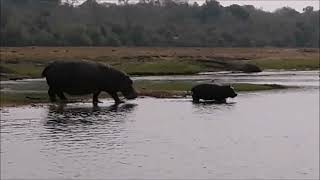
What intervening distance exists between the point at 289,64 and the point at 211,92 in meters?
49.4

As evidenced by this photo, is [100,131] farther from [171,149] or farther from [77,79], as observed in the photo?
[77,79]

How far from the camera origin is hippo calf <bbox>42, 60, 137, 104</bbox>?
34.1m

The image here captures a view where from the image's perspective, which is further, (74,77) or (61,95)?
(61,95)

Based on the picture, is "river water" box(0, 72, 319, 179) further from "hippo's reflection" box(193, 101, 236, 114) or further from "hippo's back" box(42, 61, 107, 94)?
"hippo's back" box(42, 61, 107, 94)

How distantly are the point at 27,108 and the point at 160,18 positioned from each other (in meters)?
146

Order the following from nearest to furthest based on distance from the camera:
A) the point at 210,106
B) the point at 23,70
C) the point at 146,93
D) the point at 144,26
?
the point at 210,106 → the point at 146,93 → the point at 23,70 → the point at 144,26

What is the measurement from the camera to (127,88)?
3569cm

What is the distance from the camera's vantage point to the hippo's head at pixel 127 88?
116ft

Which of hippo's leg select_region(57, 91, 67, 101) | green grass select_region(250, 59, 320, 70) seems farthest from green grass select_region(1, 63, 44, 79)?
green grass select_region(250, 59, 320, 70)

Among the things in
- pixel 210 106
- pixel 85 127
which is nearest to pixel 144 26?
pixel 210 106

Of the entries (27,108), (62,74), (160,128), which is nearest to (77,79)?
(62,74)

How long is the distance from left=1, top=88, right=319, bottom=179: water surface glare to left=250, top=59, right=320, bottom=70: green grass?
48.6 meters

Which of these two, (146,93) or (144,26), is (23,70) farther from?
(144,26)

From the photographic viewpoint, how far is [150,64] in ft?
229
